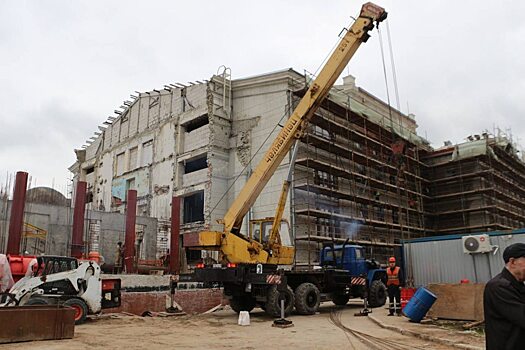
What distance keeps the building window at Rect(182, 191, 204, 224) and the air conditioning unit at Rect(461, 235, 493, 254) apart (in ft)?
64.5

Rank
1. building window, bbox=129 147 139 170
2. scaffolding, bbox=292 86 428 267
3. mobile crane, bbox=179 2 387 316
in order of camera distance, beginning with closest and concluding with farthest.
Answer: mobile crane, bbox=179 2 387 316, scaffolding, bbox=292 86 428 267, building window, bbox=129 147 139 170

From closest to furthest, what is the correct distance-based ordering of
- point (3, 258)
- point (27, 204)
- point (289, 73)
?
1. point (3, 258)
2. point (27, 204)
3. point (289, 73)

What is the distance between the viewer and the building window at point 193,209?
30297 mm

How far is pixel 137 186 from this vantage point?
32.5 m

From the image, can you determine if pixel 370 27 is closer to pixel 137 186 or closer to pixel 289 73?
pixel 289 73

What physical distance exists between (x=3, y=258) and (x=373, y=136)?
74.9 ft

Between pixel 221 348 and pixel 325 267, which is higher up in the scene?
pixel 325 267

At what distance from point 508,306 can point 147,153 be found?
31.2 m

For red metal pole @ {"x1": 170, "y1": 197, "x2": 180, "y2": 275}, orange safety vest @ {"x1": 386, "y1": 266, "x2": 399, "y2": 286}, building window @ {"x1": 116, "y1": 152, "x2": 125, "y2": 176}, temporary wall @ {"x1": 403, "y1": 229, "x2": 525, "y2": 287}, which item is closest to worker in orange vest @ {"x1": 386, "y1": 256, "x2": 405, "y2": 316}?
orange safety vest @ {"x1": 386, "y1": 266, "x2": 399, "y2": 286}

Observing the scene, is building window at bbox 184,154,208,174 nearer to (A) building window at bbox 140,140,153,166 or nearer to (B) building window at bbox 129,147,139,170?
(A) building window at bbox 140,140,153,166

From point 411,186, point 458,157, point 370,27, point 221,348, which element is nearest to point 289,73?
point 370,27

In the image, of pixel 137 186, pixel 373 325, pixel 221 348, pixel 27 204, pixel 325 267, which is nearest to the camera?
pixel 221 348

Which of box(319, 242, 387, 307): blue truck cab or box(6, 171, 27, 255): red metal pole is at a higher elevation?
box(6, 171, 27, 255): red metal pole

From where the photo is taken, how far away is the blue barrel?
11016mm
